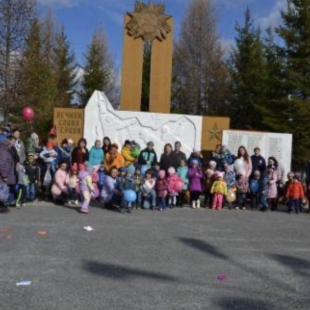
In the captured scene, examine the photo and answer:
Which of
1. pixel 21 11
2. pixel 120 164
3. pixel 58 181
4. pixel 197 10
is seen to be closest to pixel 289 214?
pixel 120 164

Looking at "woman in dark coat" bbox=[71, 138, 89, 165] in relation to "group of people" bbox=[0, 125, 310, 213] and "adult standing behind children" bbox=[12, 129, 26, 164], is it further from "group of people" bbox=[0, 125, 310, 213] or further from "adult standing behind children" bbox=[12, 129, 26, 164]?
"adult standing behind children" bbox=[12, 129, 26, 164]

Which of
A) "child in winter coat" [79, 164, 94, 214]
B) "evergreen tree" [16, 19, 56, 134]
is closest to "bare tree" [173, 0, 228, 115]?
"evergreen tree" [16, 19, 56, 134]

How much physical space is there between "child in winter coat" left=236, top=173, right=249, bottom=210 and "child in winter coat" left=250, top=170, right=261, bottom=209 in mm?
142

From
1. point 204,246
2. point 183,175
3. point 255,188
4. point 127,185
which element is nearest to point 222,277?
point 204,246

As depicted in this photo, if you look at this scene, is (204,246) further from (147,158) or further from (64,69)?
(64,69)

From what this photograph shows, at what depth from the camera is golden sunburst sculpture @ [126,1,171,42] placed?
741 inches

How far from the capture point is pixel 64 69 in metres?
38.3

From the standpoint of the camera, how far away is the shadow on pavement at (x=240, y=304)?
16.8 feet

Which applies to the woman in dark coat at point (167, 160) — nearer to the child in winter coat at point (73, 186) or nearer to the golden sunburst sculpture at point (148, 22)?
the child in winter coat at point (73, 186)

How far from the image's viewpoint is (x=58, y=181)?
41.9ft

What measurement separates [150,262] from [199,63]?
32.9 metres

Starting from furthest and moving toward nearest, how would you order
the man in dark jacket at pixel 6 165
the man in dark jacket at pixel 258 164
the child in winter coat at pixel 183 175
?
the man in dark jacket at pixel 258 164 → the child in winter coat at pixel 183 175 → the man in dark jacket at pixel 6 165

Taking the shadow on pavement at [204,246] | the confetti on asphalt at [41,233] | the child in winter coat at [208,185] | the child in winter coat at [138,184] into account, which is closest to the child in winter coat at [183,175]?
the child in winter coat at [208,185]

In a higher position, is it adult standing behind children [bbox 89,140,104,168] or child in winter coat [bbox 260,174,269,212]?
adult standing behind children [bbox 89,140,104,168]
